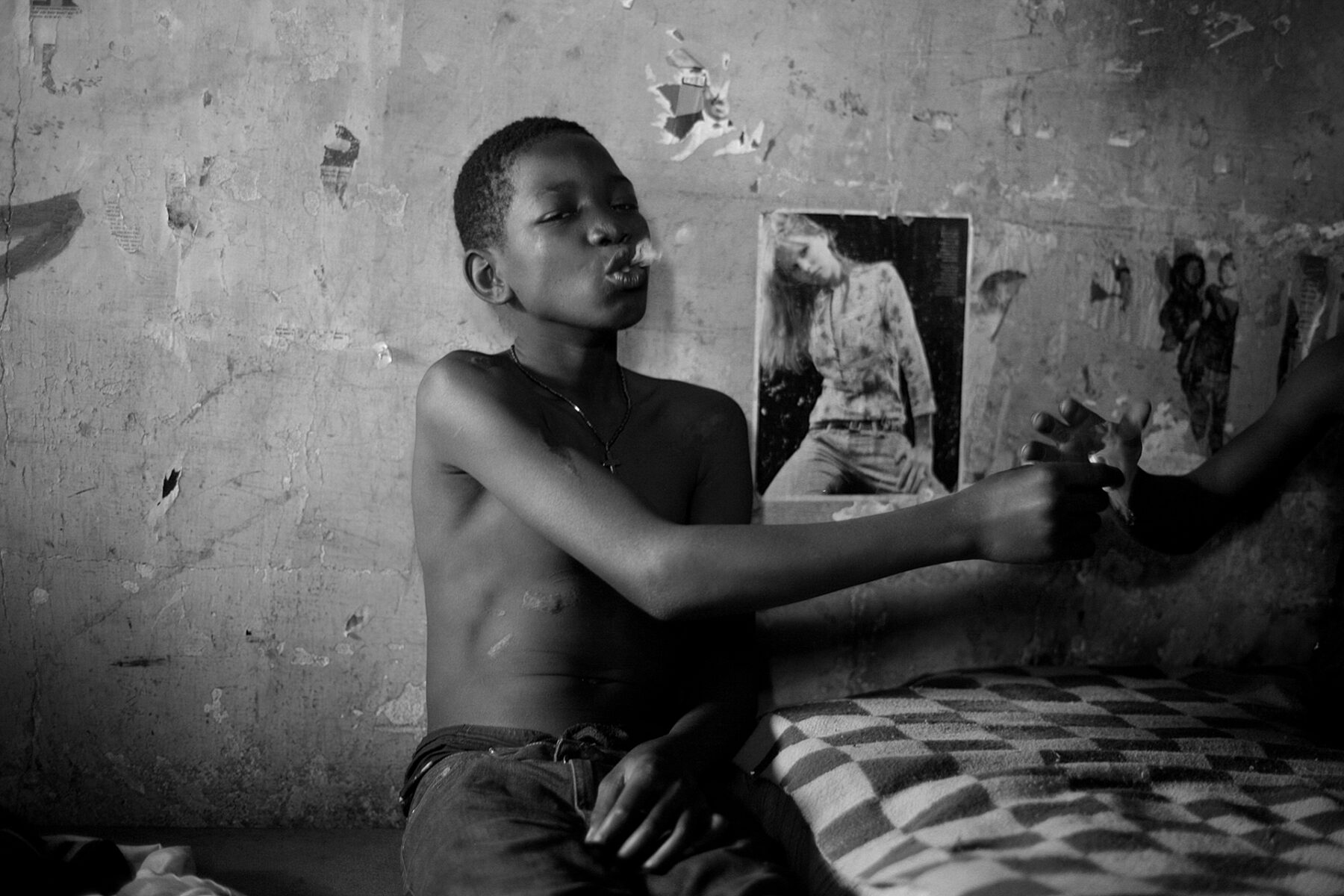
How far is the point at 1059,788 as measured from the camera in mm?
1375

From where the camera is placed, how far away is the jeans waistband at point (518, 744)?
145 cm

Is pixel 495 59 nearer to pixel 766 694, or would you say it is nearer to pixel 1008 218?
pixel 1008 218

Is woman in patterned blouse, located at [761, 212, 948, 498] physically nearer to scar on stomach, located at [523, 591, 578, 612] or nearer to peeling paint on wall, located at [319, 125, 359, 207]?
scar on stomach, located at [523, 591, 578, 612]

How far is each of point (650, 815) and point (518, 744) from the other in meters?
0.25

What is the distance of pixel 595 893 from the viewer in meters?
1.20

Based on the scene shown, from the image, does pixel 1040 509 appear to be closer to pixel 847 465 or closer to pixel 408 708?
pixel 847 465

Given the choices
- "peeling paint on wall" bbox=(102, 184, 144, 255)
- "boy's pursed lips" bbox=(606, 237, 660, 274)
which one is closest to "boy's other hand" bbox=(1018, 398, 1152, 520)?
"boy's pursed lips" bbox=(606, 237, 660, 274)

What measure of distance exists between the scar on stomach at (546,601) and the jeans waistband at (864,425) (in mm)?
615

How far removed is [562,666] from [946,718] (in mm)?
599

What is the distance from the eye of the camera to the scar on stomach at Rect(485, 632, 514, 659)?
1579 millimetres

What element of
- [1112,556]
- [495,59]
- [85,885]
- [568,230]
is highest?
[495,59]

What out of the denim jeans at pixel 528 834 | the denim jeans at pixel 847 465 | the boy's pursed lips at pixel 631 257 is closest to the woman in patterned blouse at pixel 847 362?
the denim jeans at pixel 847 465

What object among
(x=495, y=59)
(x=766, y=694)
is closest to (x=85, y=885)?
(x=766, y=694)

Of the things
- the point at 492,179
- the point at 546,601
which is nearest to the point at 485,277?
the point at 492,179
